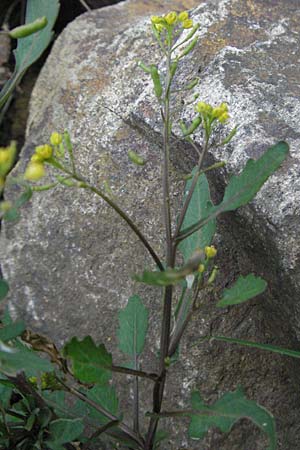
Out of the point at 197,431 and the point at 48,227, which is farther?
the point at 48,227

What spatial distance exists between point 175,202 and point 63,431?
2.05ft

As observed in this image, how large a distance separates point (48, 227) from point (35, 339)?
0.71 m

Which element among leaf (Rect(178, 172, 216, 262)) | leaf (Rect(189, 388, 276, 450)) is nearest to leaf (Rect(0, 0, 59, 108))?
leaf (Rect(178, 172, 216, 262))

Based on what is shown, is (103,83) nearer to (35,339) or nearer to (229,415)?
(35,339)

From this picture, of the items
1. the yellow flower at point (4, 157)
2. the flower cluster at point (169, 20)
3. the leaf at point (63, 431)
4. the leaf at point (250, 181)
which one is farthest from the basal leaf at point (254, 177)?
the leaf at point (63, 431)

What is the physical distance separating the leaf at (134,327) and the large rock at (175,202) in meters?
0.25

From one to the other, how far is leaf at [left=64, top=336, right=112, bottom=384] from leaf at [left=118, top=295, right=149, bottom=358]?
225mm

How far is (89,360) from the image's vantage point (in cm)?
110

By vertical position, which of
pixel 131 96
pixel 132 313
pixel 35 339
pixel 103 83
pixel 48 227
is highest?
pixel 103 83

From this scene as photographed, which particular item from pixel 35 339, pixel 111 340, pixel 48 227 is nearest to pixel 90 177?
pixel 48 227

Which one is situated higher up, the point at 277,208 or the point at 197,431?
the point at 277,208

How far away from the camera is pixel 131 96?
5.90ft

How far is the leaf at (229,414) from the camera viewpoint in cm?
110

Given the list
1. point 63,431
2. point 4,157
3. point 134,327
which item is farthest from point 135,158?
point 63,431
